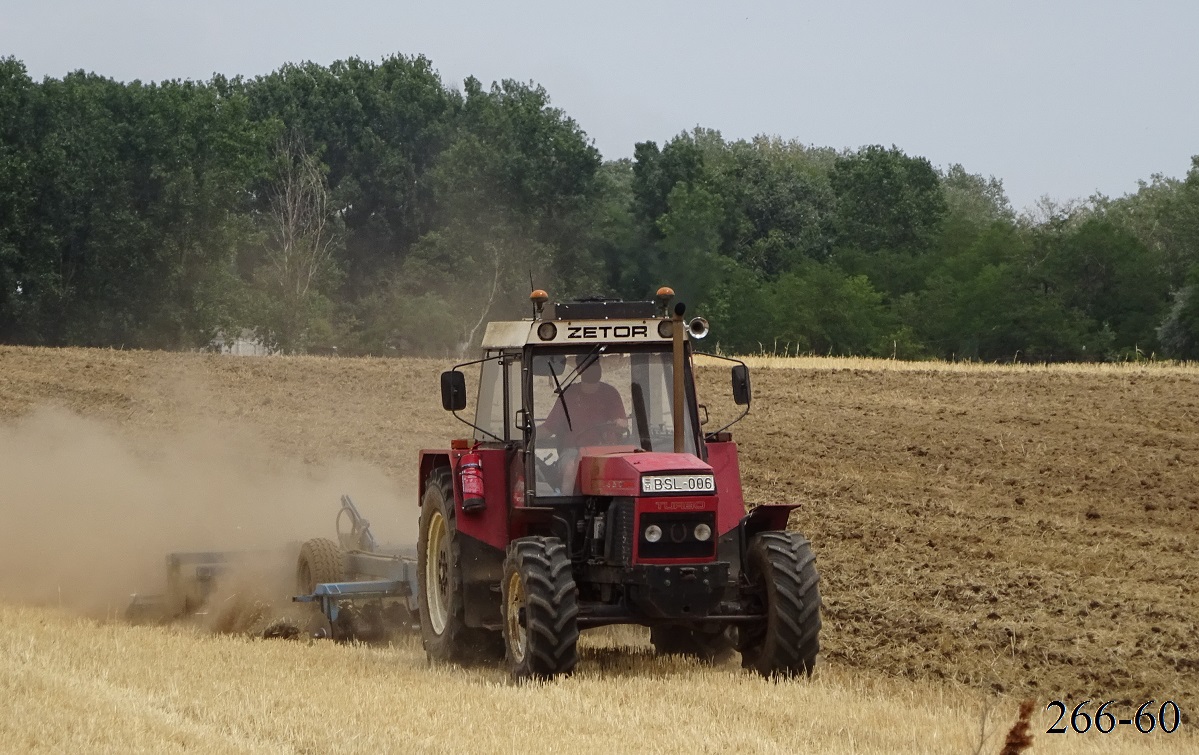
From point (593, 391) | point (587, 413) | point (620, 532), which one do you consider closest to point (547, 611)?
point (620, 532)

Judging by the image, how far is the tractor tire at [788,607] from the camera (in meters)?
9.26

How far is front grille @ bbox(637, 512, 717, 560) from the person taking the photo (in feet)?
30.1

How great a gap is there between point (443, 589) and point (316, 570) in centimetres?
205

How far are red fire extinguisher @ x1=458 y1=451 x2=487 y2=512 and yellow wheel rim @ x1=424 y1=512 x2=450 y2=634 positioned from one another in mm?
614

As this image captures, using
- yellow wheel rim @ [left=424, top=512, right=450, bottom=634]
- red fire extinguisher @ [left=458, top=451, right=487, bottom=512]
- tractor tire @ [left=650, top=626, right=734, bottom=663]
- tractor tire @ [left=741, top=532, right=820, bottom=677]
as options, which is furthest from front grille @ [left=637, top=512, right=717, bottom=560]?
yellow wheel rim @ [left=424, top=512, right=450, bottom=634]

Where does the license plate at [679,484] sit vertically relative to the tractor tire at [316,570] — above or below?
above

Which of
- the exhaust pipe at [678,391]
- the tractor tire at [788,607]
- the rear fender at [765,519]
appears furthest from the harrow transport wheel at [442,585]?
the tractor tire at [788,607]

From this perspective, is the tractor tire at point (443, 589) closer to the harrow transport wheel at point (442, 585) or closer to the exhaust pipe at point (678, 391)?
the harrow transport wheel at point (442, 585)

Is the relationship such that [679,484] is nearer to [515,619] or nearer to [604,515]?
[604,515]

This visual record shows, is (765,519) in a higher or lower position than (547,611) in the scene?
higher

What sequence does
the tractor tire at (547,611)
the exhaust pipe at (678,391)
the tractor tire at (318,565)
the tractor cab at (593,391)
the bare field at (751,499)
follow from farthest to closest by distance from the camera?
the tractor tire at (318,565), the tractor cab at (593,391), the exhaust pipe at (678,391), the tractor tire at (547,611), the bare field at (751,499)

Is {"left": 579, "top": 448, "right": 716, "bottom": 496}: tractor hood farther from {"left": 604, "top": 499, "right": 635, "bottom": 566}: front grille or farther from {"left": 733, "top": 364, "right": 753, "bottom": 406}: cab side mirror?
{"left": 733, "top": 364, "right": 753, "bottom": 406}: cab side mirror

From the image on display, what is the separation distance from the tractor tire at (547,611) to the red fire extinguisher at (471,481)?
Result: 0.75 m

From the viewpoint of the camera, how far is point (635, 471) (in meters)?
9.14
